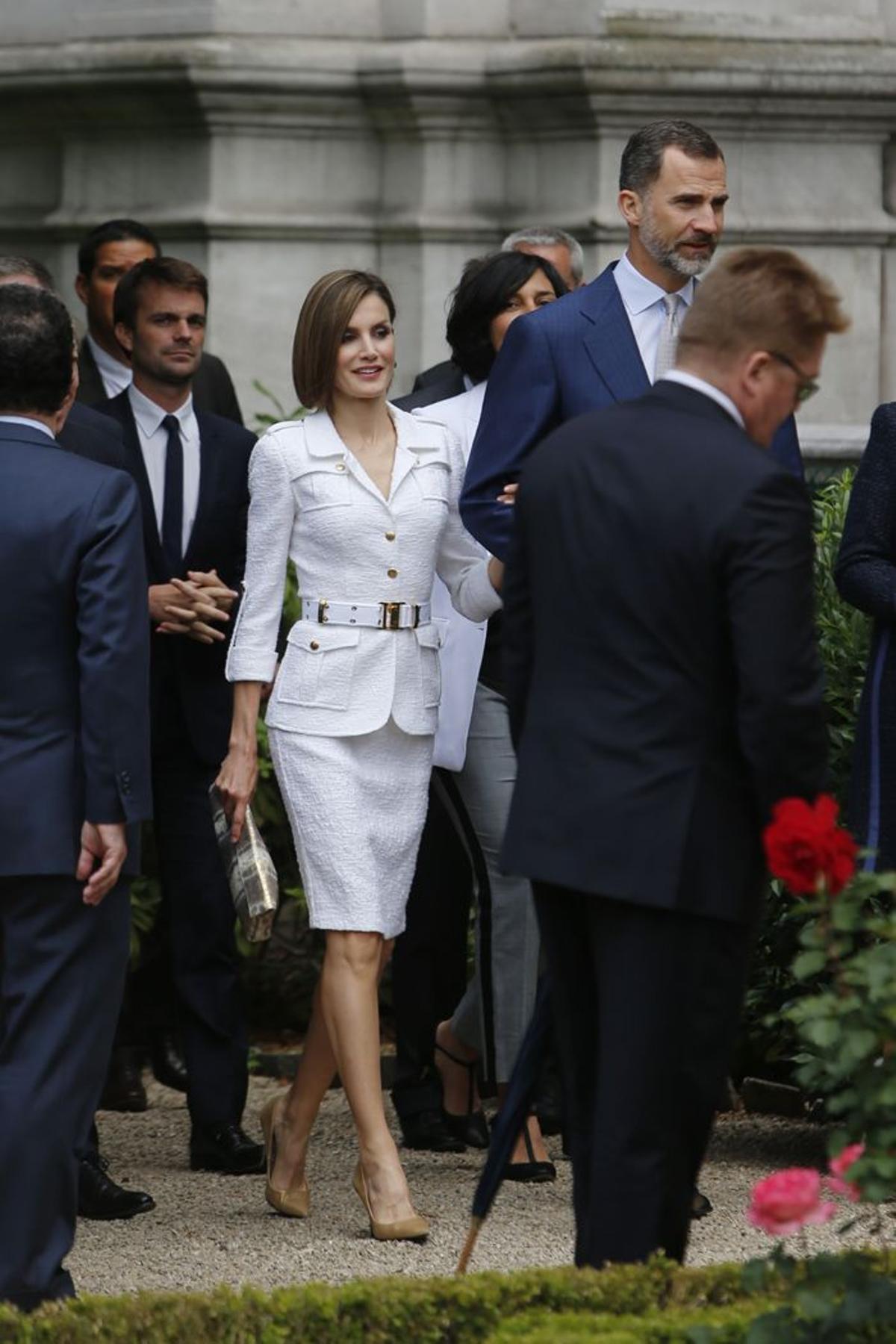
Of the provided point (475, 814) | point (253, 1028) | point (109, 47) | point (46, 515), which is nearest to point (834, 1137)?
point (46, 515)

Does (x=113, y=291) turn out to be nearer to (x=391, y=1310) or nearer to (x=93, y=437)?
(x=93, y=437)

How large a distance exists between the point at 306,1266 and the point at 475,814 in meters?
1.24

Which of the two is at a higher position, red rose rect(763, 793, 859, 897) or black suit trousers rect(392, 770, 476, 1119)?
red rose rect(763, 793, 859, 897)

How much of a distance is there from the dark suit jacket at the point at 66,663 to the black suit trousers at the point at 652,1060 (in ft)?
3.25

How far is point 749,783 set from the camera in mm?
4703

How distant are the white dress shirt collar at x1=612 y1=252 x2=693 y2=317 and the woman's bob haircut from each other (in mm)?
580

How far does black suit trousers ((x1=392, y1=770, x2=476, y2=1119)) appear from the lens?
24.3 ft

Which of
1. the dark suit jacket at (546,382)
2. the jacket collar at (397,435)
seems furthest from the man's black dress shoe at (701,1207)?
the jacket collar at (397,435)

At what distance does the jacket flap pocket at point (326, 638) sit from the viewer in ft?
20.9

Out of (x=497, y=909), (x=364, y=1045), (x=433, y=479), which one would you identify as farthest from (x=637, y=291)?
(x=364, y=1045)

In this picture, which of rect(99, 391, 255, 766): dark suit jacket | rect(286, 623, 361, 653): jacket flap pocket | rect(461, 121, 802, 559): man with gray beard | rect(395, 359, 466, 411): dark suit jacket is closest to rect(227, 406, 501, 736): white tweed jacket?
rect(286, 623, 361, 653): jacket flap pocket

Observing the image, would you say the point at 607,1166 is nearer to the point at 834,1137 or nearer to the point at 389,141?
the point at 834,1137

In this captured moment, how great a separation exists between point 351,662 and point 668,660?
181cm

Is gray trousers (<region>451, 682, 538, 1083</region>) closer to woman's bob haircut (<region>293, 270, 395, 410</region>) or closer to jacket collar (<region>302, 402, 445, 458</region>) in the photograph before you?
jacket collar (<region>302, 402, 445, 458</region>)
